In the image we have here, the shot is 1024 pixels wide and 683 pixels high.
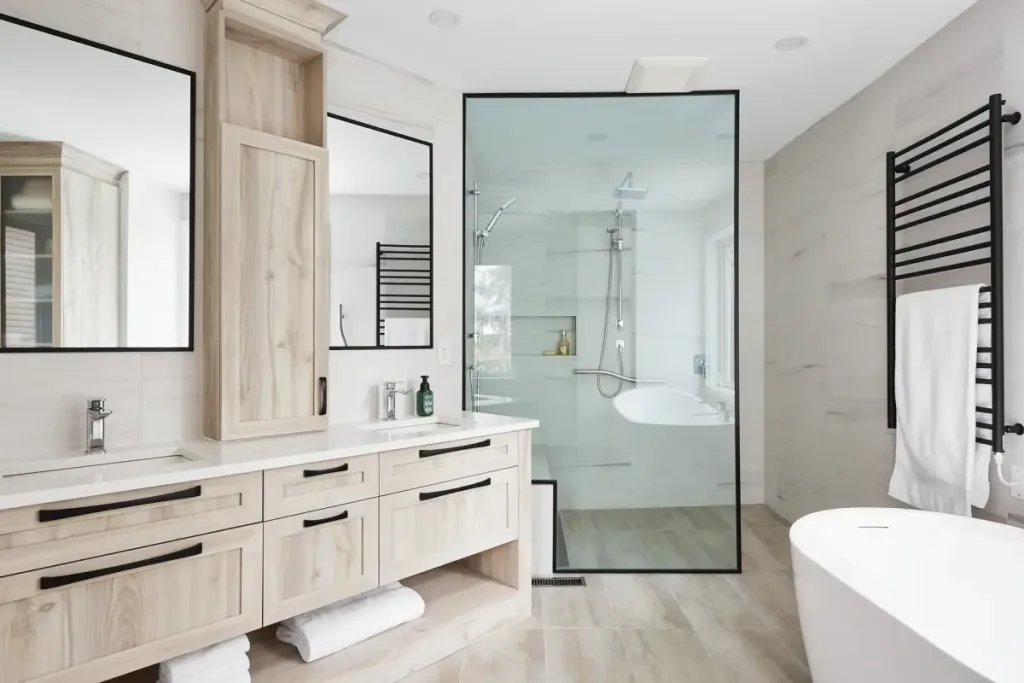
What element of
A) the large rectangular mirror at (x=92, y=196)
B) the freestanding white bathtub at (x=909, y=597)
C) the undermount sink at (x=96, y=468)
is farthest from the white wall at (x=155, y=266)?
the freestanding white bathtub at (x=909, y=597)

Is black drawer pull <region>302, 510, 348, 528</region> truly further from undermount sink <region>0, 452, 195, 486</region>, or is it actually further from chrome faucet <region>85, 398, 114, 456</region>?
chrome faucet <region>85, 398, 114, 456</region>

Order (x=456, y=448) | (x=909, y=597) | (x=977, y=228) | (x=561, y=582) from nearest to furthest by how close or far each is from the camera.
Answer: (x=909, y=597), (x=977, y=228), (x=456, y=448), (x=561, y=582)

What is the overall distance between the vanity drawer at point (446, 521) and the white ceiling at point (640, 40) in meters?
1.88

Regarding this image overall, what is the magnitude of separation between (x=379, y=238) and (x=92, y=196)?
109 centimetres

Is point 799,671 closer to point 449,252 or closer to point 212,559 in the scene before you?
point 212,559

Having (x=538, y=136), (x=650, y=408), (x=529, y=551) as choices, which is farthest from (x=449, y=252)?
(x=529, y=551)

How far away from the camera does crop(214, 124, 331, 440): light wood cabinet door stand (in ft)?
6.45

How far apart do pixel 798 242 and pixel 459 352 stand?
2.37 m

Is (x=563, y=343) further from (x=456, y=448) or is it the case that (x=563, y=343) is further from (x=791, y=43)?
(x=791, y=43)

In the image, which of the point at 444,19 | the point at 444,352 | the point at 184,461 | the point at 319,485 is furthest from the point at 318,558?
the point at 444,19

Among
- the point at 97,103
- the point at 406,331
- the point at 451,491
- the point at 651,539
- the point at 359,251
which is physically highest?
the point at 97,103

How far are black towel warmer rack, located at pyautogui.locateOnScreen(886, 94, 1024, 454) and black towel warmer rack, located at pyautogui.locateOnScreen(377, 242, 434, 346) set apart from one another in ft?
7.12

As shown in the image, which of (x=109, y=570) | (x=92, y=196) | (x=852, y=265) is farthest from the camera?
(x=852, y=265)

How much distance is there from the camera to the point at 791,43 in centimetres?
244
